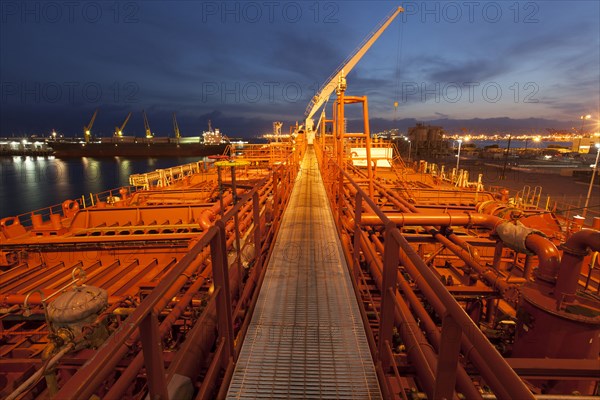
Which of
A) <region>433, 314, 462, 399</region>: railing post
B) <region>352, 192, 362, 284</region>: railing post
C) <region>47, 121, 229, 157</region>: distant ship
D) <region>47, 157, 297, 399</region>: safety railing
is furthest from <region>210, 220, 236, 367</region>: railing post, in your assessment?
<region>47, 121, 229, 157</region>: distant ship

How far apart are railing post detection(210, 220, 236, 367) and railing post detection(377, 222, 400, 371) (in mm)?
1282

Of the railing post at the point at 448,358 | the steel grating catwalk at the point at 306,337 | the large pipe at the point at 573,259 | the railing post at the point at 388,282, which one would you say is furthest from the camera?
the large pipe at the point at 573,259

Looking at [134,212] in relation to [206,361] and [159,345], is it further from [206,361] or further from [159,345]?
[159,345]

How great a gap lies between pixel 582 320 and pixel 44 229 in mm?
14104

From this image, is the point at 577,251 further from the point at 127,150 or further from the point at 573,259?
the point at 127,150

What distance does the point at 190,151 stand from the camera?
10644 centimetres

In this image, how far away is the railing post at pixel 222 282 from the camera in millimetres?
2287

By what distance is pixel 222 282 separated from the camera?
2.34 m

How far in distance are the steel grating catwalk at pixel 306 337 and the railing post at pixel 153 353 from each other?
103cm

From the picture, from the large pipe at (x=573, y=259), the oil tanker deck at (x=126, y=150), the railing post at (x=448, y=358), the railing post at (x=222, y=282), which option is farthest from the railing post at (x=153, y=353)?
the oil tanker deck at (x=126, y=150)

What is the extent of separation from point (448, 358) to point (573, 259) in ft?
14.6

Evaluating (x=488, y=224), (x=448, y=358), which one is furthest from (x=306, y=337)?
(x=488, y=224)

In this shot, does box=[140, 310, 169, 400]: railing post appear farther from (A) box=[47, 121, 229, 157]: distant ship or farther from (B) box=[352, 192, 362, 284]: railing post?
(A) box=[47, 121, 229, 157]: distant ship

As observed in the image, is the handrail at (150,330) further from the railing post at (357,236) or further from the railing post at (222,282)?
the railing post at (357,236)
